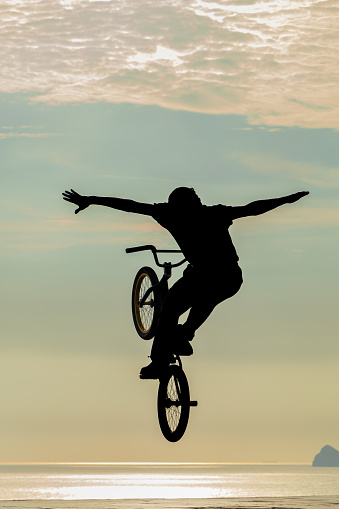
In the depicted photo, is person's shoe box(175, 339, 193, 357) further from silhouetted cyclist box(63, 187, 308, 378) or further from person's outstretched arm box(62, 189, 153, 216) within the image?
person's outstretched arm box(62, 189, 153, 216)

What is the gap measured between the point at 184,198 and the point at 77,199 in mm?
1702

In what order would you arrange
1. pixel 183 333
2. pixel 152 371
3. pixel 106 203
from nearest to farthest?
1. pixel 106 203
2. pixel 183 333
3. pixel 152 371

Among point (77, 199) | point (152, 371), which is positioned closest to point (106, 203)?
point (77, 199)

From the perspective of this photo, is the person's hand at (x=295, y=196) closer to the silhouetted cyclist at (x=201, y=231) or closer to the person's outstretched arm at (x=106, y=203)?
the silhouetted cyclist at (x=201, y=231)

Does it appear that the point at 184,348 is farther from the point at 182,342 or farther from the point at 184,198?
the point at 184,198

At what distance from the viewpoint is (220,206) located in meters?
13.8

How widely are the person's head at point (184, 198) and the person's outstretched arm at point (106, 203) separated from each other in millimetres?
469

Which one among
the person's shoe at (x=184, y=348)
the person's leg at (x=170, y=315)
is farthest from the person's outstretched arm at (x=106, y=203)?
the person's shoe at (x=184, y=348)

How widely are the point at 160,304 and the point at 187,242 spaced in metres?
2.22

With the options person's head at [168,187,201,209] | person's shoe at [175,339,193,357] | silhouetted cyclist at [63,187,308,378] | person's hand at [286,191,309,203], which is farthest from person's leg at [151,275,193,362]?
person's hand at [286,191,309,203]

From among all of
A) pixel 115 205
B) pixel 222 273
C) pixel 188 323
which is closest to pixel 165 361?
pixel 188 323

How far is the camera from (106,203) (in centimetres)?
1343

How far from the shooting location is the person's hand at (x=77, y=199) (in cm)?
1344

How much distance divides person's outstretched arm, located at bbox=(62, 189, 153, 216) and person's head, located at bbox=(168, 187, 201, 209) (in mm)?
469
